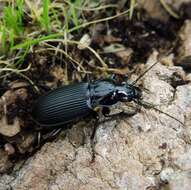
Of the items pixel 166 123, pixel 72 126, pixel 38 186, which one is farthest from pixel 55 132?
pixel 166 123

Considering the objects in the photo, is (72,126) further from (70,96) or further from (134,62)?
(134,62)

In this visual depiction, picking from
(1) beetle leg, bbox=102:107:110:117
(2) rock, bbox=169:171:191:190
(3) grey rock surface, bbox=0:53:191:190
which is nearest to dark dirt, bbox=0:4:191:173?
(3) grey rock surface, bbox=0:53:191:190

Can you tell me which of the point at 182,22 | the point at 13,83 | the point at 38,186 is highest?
the point at 182,22

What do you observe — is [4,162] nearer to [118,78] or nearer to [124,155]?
[124,155]

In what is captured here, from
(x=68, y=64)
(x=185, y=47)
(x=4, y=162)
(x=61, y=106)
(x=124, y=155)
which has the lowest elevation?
(x=4, y=162)

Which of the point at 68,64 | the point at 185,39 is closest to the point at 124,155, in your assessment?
the point at 68,64

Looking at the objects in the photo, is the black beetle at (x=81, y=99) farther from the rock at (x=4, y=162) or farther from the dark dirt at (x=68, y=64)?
the rock at (x=4, y=162)

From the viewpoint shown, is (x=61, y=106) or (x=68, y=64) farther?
(x=68, y=64)
